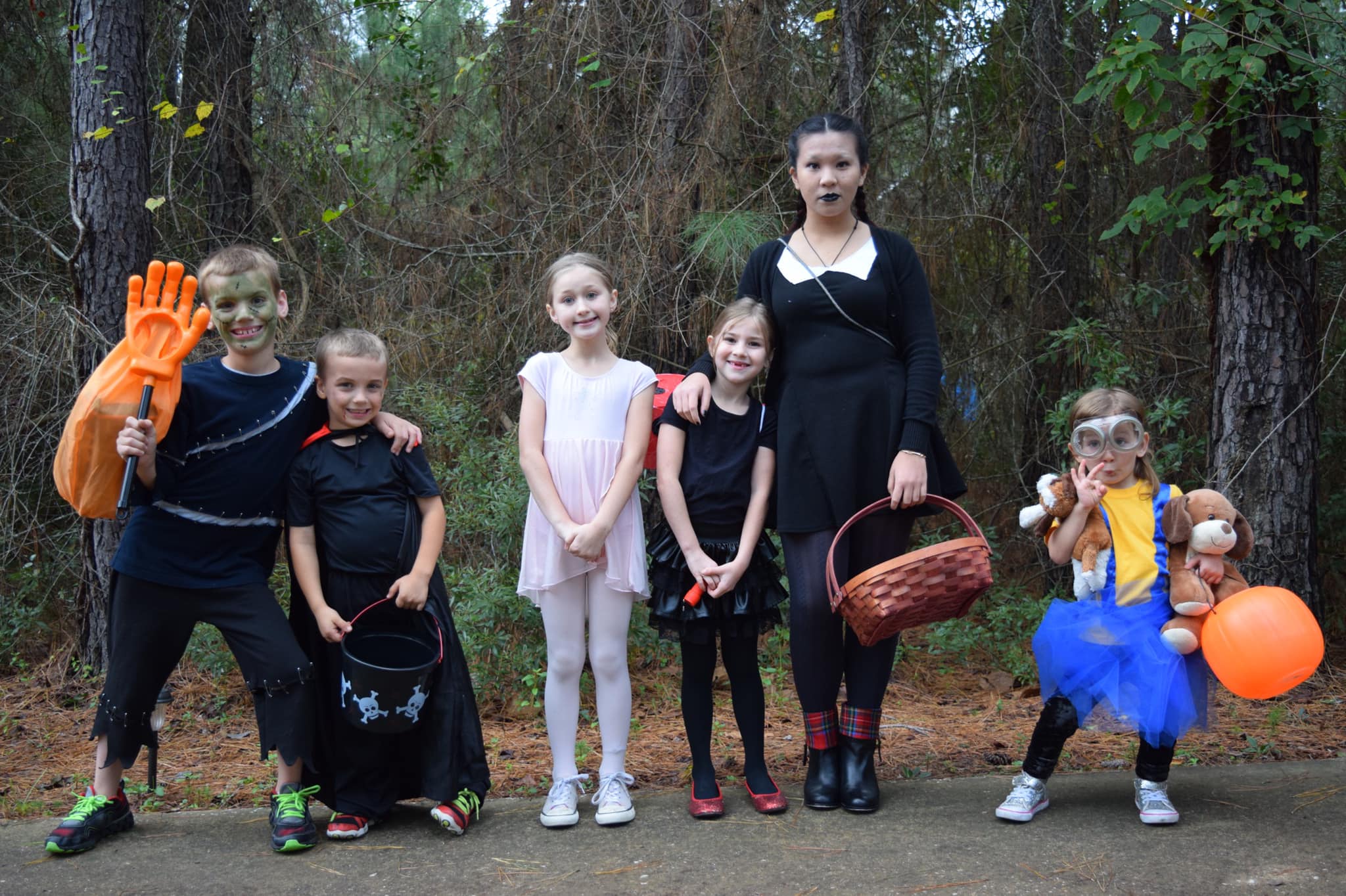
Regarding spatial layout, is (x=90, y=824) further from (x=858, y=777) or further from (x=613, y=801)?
(x=858, y=777)

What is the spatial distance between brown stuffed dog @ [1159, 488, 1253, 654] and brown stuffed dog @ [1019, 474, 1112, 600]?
16 cm

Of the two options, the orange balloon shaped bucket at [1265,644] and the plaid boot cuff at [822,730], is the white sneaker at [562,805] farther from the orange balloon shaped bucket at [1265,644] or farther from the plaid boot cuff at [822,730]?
the orange balloon shaped bucket at [1265,644]

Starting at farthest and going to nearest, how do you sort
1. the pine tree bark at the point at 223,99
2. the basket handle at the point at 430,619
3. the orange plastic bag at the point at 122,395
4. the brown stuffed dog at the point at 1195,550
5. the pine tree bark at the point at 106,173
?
1. the pine tree bark at the point at 223,99
2. the pine tree bark at the point at 106,173
3. the basket handle at the point at 430,619
4. the brown stuffed dog at the point at 1195,550
5. the orange plastic bag at the point at 122,395

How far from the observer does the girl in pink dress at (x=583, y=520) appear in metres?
3.18

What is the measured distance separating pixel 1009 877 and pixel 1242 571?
2423mm

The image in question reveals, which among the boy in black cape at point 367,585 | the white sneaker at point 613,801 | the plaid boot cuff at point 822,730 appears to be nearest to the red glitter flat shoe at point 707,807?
the white sneaker at point 613,801

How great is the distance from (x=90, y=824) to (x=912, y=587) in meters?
2.31

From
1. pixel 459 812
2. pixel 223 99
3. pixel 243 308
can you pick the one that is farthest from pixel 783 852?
pixel 223 99

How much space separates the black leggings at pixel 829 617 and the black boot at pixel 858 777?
117 mm

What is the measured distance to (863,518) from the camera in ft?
10.4

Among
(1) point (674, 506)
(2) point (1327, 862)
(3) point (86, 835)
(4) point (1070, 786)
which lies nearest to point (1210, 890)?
(2) point (1327, 862)

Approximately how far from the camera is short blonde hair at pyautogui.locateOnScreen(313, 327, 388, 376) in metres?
3.10

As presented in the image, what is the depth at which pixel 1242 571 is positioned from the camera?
454 centimetres

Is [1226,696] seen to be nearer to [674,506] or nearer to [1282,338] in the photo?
[1282,338]
